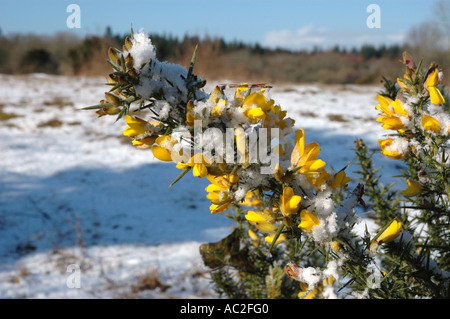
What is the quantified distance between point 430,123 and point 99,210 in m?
4.30

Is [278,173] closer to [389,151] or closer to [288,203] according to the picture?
[288,203]

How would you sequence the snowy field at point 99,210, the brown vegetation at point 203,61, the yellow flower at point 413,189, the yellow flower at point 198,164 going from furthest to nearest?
the brown vegetation at point 203,61 → the snowy field at point 99,210 → the yellow flower at point 413,189 → the yellow flower at point 198,164

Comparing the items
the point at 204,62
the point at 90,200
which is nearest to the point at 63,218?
the point at 90,200

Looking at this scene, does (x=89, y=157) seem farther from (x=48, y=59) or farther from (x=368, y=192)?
(x=48, y=59)

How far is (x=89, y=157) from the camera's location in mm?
6121

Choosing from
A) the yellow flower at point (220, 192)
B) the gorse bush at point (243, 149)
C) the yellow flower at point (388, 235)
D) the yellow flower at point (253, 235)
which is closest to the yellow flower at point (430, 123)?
the gorse bush at point (243, 149)

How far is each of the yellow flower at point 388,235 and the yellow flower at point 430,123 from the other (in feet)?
1.01

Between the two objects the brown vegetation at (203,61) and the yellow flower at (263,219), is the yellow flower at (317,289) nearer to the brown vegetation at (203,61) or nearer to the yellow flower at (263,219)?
the yellow flower at (263,219)

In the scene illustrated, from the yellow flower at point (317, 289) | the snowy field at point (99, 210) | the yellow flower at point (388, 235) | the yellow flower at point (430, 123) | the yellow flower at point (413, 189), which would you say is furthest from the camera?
the snowy field at point (99, 210)

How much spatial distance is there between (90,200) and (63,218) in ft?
1.70

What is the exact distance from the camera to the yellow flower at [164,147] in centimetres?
70

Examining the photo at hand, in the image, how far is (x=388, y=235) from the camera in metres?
0.77
